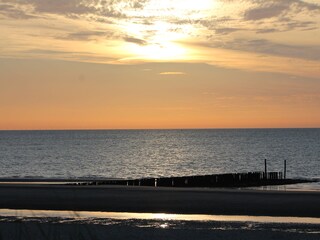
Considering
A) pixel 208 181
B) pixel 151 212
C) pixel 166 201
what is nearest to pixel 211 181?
pixel 208 181

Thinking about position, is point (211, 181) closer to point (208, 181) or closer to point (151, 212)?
point (208, 181)

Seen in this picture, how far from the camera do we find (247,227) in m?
26.9

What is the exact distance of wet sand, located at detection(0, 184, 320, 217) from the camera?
34.0 m

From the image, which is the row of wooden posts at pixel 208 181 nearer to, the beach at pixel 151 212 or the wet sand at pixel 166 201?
the beach at pixel 151 212

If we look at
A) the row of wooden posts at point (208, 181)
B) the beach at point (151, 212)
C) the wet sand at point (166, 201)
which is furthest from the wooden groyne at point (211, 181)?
the wet sand at point (166, 201)

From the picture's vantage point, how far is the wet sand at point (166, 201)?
112 feet

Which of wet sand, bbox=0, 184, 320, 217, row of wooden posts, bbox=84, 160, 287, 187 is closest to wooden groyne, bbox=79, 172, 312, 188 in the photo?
row of wooden posts, bbox=84, 160, 287, 187

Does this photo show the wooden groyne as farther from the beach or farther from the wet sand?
the wet sand

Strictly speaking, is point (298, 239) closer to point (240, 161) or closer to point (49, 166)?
point (49, 166)

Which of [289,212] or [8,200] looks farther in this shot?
[8,200]

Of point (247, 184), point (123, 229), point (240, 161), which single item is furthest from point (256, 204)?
point (240, 161)

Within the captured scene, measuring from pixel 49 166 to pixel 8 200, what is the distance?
91607 millimetres

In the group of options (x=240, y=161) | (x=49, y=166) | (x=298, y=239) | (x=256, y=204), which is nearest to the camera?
(x=298, y=239)

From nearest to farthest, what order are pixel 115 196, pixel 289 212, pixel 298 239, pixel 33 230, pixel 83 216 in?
pixel 298 239 → pixel 33 230 → pixel 83 216 → pixel 289 212 → pixel 115 196
